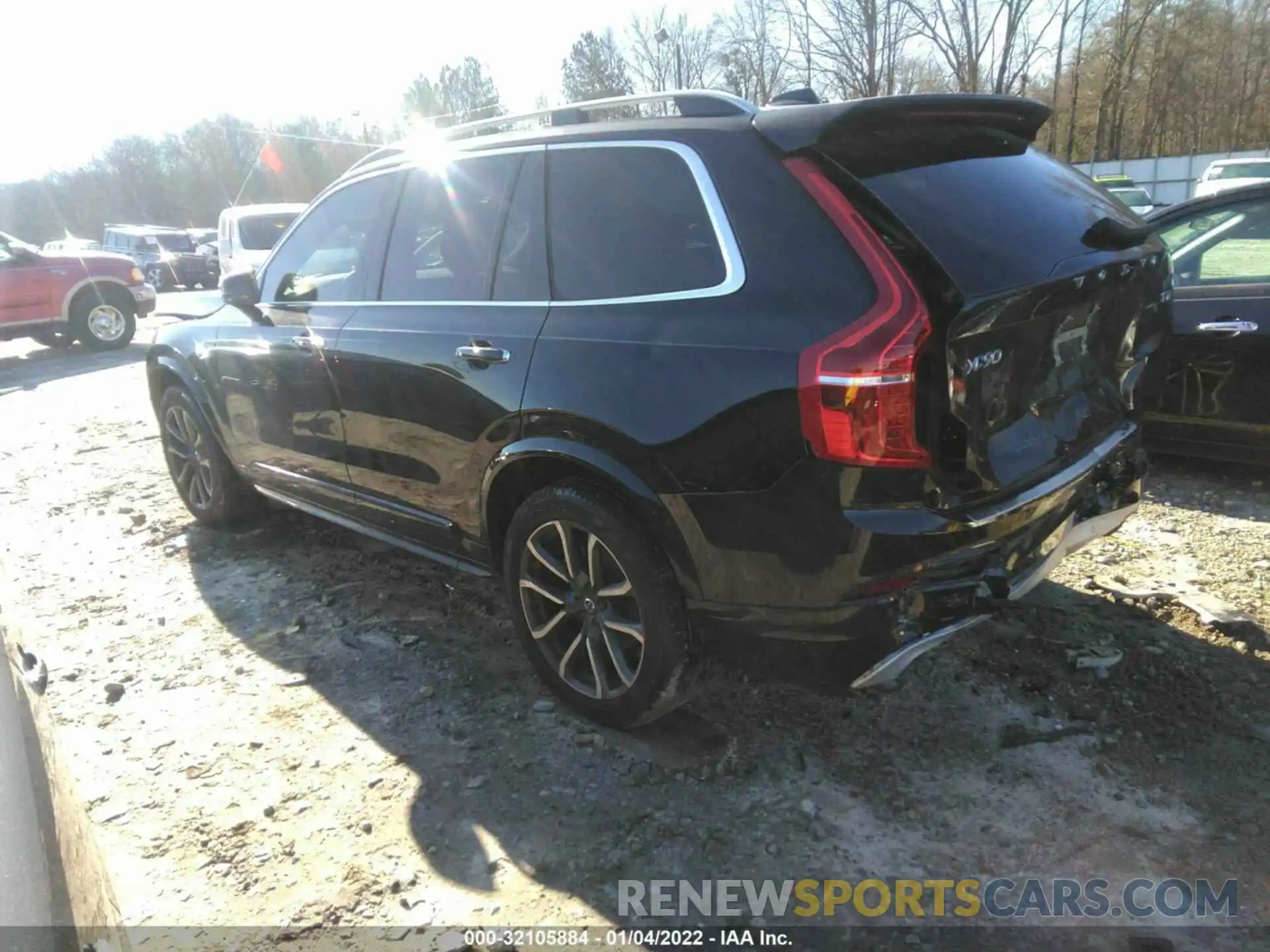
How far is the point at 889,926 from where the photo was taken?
2158mm

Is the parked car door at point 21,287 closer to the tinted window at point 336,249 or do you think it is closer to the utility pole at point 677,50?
the tinted window at point 336,249

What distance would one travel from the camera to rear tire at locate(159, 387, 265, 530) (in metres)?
4.80

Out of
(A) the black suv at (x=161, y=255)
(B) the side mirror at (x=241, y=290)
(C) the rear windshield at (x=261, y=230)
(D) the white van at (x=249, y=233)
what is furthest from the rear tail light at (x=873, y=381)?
(A) the black suv at (x=161, y=255)

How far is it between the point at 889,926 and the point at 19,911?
7.01ft

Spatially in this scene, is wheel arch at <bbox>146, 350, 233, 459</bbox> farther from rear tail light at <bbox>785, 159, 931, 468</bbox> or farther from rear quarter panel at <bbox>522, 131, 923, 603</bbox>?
rear tail light at <bbox>785, 159, 931, 468</bbox>

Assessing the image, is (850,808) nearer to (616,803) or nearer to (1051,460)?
(616,803)

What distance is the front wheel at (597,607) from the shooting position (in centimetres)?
263

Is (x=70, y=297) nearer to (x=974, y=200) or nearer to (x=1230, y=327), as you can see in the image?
(x=974, y=200)

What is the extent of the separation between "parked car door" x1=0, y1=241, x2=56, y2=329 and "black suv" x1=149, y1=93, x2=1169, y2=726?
11.7 meters

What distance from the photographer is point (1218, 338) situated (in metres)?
4.39

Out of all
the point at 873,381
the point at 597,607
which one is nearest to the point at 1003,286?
the point at 873,381

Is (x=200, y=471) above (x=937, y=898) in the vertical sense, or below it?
above

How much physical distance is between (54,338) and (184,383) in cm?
1167

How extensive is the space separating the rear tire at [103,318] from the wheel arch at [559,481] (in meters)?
12.9
